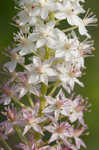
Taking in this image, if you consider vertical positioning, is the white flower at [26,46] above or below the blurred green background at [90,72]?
above

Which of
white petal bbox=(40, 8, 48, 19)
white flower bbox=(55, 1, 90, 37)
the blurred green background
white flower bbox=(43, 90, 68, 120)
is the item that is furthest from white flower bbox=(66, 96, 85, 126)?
the blurred green background

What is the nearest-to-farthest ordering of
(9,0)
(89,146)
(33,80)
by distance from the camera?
(33,80)
(89,146)
(9,0)

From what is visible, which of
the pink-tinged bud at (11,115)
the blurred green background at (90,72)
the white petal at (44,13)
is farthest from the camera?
the blurred green background at (90,72)

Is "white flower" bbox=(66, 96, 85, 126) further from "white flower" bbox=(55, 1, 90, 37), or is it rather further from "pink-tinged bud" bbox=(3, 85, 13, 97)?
"white flower" bbox=(55, 1, 90, 37)

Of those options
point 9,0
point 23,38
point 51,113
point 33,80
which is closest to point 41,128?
point 51,113

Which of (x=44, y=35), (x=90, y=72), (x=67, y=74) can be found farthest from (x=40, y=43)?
(x=90, y=72)

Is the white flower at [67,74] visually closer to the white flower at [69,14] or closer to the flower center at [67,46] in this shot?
the flower center at [67,46]

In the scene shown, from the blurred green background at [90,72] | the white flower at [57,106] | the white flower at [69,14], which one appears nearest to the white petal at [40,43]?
the white flower at [69,14]

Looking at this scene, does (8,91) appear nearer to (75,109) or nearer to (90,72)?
(75,109)

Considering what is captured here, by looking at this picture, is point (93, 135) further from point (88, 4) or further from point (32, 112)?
point (32, 112)
